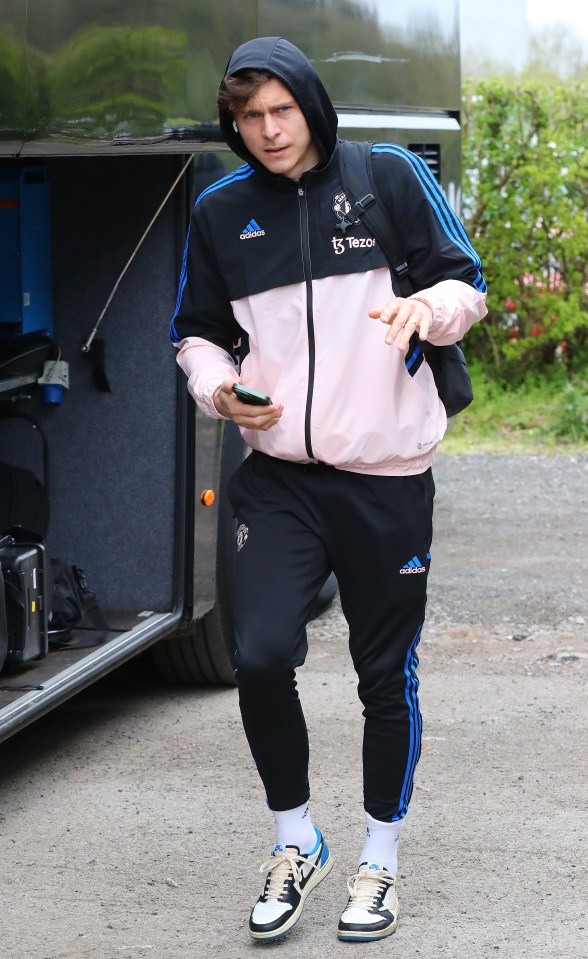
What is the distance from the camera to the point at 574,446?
995 cm

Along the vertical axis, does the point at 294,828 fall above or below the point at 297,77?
below

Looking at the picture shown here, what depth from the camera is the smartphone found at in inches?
124

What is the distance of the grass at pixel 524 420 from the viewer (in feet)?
33.0

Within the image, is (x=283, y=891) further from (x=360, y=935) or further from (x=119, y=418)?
(x=119, y=418)

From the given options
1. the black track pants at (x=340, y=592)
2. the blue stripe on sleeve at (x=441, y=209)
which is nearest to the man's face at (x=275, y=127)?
the blue stripe on sleeve at (x=441, y=209)

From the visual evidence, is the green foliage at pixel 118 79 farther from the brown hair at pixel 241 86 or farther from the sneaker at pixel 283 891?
the sneaker at pixel 283 891

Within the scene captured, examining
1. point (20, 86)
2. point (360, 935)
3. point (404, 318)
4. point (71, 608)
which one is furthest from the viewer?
point (71, 608)

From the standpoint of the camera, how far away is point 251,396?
316 cm

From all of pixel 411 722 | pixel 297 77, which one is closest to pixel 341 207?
pixel 297 77

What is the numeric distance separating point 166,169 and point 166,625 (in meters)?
1.38

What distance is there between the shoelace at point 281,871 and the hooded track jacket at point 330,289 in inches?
34.5

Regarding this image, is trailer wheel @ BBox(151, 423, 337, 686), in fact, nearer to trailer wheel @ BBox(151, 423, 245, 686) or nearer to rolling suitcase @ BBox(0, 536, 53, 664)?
trailer wheel @ BBox(151, 423, 245, 686)

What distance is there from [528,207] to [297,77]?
7725mm

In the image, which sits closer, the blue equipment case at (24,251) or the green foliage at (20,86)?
the green foliage at (20,86)
